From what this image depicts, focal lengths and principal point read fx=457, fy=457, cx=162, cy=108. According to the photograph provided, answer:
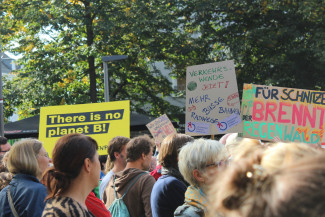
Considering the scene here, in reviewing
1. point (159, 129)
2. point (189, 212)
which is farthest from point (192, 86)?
point (189, 212)

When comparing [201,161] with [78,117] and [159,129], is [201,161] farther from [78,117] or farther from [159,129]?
[159,129]

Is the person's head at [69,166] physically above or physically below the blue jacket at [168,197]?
above

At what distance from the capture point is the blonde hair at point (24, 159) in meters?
3.68

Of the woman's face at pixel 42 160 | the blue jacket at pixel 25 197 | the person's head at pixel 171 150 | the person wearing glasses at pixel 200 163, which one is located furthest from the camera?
the person's head at pixel 171 150

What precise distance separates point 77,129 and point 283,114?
11.4ft

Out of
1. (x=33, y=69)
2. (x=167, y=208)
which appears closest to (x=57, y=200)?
(x=167, y=208)

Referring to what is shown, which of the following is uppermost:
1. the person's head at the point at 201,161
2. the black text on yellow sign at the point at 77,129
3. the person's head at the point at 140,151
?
the person's head at the point at 201,161

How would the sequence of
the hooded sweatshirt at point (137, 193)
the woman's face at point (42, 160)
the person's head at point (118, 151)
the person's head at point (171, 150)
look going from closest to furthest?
the woman's face at point (42, 160) < the person's head at point (171, 150) < the hooded sweatshirt at point (137, 193) < the person's head at point (118, 151)

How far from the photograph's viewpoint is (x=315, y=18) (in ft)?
55.2

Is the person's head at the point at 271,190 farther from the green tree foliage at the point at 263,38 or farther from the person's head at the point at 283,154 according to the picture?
the green tree foliage at the point at 263,38

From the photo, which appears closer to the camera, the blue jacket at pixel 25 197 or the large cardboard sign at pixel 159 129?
the blue jacket at pixel 25 197

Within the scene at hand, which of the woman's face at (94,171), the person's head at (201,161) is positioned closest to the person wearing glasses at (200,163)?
the person's head at (201,161)

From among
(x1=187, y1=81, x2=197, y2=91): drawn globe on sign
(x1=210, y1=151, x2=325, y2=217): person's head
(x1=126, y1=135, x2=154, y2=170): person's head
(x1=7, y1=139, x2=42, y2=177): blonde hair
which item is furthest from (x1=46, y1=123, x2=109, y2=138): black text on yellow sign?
(x1=210, y1=151, x2=325, y2=217): person's head

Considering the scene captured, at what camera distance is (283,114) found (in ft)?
23.0
